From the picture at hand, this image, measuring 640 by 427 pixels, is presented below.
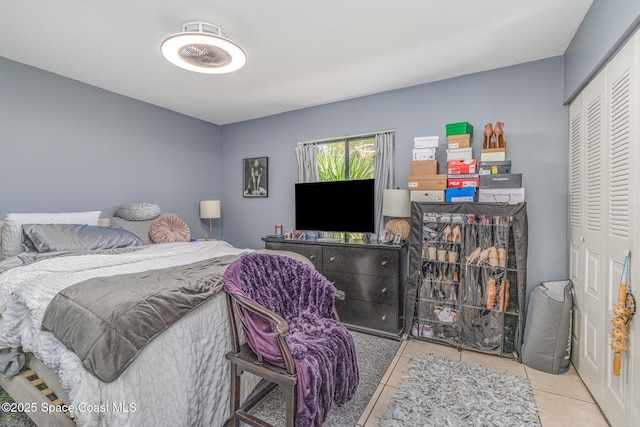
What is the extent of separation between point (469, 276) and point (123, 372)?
265cm

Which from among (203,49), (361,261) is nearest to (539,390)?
(361,261)

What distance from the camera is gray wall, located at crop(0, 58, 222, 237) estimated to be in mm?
2766

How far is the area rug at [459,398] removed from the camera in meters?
1.77

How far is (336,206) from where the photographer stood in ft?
11.5

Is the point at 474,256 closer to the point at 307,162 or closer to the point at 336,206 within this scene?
the point at 336,206

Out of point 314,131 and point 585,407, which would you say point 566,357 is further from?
point 314,131

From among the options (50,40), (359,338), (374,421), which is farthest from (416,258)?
(50,40)

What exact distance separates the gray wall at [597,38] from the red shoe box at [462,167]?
2.90ft

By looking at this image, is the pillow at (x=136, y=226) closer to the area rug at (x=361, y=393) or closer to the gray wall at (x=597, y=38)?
the area rug at (x=361, y=393)

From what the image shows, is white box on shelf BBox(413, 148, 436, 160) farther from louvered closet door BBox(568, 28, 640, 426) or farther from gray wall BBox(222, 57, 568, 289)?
louvered closet door BBox(568, 28, 640, 426)

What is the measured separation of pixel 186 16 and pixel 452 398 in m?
3.24

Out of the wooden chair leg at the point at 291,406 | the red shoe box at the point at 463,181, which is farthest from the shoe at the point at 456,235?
the wooden chair leg at the point at 291,406

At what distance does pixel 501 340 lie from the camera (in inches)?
100

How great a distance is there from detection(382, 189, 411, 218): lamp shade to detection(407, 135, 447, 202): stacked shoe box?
0.10 metres
